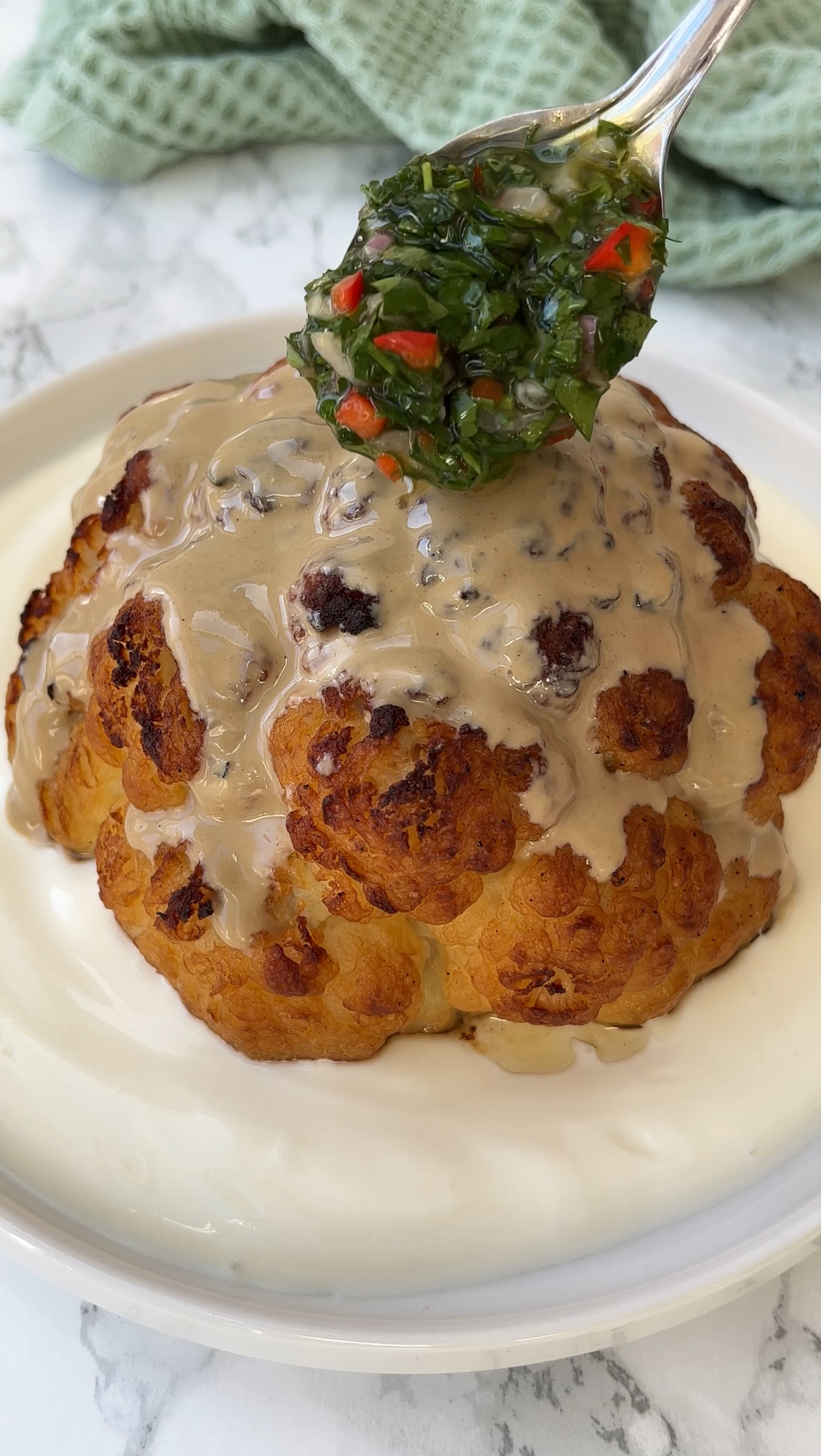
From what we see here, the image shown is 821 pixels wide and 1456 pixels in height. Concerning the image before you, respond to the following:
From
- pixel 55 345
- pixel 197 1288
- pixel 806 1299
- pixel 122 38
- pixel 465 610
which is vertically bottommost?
pixel 55 345

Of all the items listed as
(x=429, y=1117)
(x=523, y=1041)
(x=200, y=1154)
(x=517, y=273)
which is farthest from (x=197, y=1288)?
(x=517, y=273)

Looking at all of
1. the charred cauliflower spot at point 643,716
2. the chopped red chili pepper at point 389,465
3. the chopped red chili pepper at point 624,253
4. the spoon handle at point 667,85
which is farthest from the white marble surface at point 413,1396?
the spoon handle at point 667,85

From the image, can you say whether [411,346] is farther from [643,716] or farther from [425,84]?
[425,84]

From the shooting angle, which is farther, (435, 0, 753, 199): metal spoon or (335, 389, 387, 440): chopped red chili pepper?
(435, 0, 753, 199): metal spoon

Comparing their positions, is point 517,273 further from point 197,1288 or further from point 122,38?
point 122,38

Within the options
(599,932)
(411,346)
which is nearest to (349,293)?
(411,346)

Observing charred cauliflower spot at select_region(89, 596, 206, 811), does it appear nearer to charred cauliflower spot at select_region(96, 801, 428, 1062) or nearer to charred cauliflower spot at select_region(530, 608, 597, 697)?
charred cauliflower spot at select_region(96, 801, 428, 1062)

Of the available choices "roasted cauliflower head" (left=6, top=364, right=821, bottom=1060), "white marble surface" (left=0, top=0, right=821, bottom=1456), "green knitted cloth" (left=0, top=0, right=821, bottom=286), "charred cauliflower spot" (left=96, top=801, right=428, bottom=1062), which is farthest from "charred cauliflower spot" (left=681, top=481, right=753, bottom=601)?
"green knitted cloth" (left=0, top=0, right=821, bottom=286)
